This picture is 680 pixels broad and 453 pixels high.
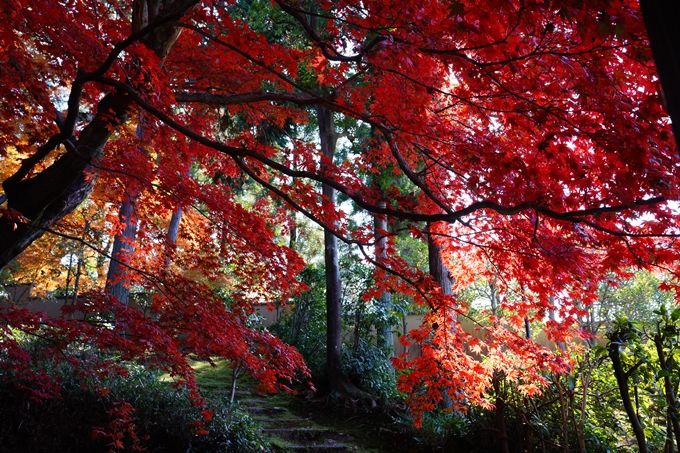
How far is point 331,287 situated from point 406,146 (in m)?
5.25

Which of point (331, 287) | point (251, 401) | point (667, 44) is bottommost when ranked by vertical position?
point (251, 401)

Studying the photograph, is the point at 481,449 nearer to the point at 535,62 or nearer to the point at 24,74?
the point at 535,62

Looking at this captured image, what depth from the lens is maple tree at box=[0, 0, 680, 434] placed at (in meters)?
2.90

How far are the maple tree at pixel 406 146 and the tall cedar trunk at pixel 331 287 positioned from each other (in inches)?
141

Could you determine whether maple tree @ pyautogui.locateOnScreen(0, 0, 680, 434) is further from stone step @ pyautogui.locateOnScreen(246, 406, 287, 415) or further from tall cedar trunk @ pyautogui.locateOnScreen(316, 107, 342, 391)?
tall cedar trunk @ pyautogui.locateOnScreen(316, 107, 342, 391)

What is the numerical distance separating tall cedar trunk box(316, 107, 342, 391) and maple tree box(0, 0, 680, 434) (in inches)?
141

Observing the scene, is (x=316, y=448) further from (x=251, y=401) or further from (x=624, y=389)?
(x=624, y=389)

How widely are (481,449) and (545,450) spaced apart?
0.83 metres

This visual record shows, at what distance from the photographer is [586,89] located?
Result: 285 cm

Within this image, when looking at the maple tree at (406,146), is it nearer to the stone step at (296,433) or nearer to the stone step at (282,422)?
the stone step at (296,433)

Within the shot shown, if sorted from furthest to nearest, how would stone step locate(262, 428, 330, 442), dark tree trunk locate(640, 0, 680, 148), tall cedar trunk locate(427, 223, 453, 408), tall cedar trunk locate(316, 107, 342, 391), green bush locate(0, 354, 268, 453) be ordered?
tall cedar trunk locate(316, 107, 342, 391)
tall cedar trunk locate(427, 223, 453, 408)
stone step locate(262, 428, 330, 442)
green bush locate(0, 354, 268, 453)
dark tree trunk locate(640, 0, 680, 148)

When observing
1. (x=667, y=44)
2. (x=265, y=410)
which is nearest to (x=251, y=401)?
(x=265, y=410)

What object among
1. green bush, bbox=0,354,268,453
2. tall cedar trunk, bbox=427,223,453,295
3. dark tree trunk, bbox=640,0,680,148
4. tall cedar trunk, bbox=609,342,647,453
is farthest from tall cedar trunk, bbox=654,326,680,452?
green bush, bbox=0,354,268,453

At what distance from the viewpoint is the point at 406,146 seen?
4.62m
